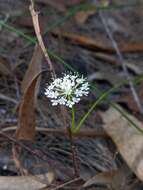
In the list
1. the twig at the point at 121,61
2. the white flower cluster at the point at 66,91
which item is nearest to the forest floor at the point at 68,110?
the twig at the point at 121,61

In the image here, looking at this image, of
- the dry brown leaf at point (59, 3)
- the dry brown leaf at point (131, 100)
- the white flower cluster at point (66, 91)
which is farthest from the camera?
the dry brown leaf at point (59, 3)

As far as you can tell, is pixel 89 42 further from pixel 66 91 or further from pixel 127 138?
pixel 66 91

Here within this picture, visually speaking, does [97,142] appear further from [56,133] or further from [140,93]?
[140,93]

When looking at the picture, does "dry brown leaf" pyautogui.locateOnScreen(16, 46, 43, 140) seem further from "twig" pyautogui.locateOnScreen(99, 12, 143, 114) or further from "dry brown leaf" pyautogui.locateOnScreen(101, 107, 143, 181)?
"twig" pyautogui.locateOnScreen(99, 12, 143, 114)

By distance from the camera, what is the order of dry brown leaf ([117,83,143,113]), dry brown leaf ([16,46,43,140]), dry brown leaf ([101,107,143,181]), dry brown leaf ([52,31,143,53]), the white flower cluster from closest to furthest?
the white flower cluster, dry brown leaf ([16,46,43,140]), dry brown leaf ([101,107,143,181]), dry brown leaf ([117,83,143,113]), dry brown leaf ([52,31,143,53])

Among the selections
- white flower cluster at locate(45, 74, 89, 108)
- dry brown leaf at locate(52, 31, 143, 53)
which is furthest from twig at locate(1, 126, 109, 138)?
dry brown leaf at locate(52, 31, 143, 53)

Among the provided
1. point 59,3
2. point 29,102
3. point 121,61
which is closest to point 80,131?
point 29,102

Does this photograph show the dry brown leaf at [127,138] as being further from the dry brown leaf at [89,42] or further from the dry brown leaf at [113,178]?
the dry brown leaf at [89,42]
